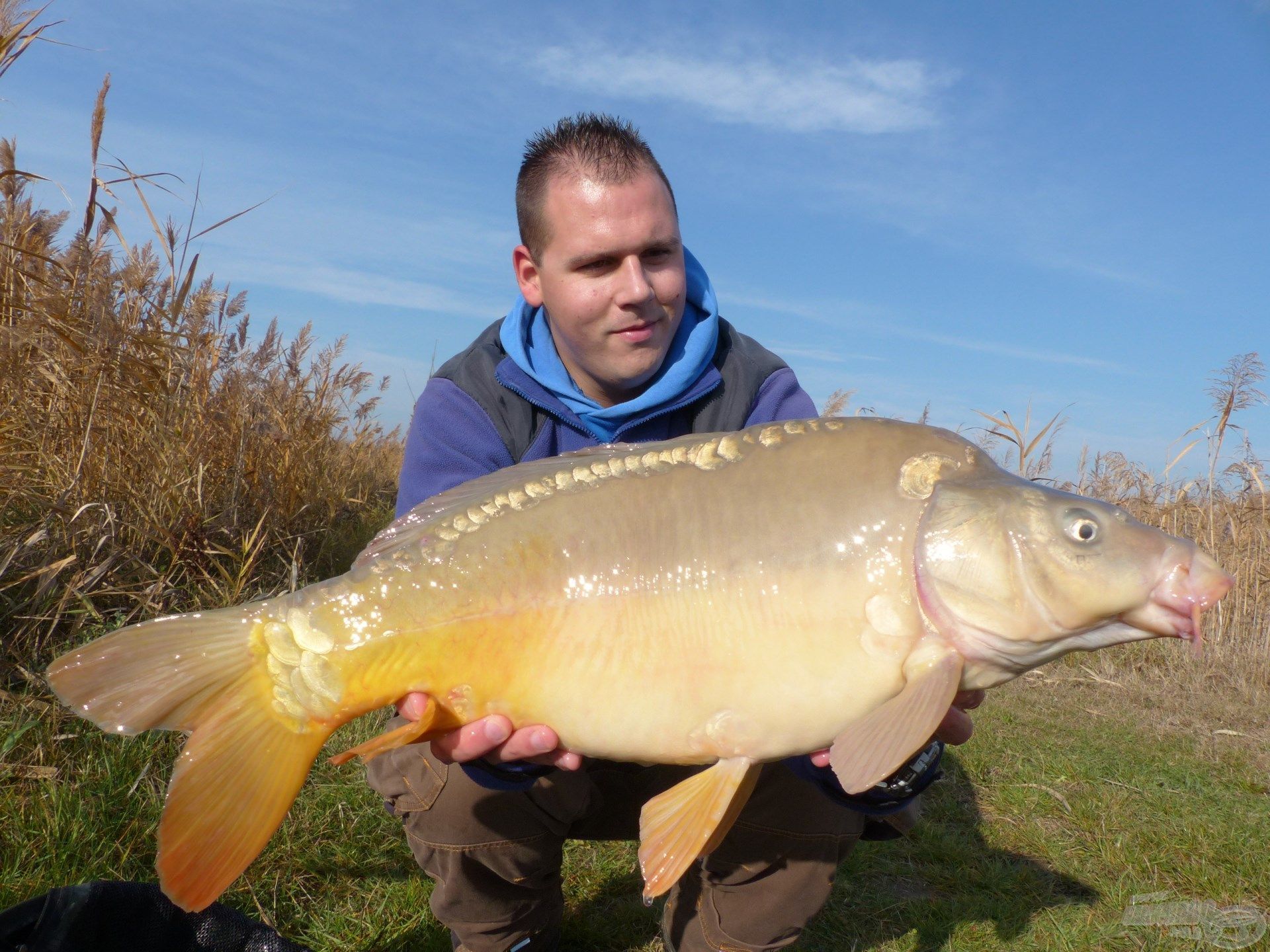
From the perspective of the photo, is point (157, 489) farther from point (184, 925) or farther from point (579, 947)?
point (579, 947)

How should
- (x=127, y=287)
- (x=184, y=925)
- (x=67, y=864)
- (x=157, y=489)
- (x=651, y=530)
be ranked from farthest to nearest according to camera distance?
(x=127, y=287) → (x=157, y=489) → (x=67, y=864) → (x=184, y=925) → (x=651, y=530)

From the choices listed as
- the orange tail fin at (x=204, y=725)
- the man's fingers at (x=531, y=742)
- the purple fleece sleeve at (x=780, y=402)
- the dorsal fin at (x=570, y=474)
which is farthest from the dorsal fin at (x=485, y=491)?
the purple fleece sleeve at (x=780, y=402)

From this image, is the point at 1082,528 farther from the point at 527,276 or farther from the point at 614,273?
the point at 527,276

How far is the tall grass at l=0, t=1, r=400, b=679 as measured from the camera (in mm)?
2531

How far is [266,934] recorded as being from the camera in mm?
1790

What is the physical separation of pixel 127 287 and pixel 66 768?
186cm

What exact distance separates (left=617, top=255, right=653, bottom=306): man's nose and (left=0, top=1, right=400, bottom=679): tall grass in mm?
1491

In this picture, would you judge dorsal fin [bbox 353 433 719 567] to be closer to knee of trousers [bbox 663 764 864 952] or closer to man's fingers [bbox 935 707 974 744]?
man's fingers [bbox 935 707 974 744]

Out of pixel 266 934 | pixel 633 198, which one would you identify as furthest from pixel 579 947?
pixel 633 198

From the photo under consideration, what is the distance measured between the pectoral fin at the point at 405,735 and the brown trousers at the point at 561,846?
0.52 m

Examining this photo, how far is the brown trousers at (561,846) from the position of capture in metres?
1.97

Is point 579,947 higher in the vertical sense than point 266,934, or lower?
lower

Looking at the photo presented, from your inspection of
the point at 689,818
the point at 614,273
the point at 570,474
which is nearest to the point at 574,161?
the point at 614,273

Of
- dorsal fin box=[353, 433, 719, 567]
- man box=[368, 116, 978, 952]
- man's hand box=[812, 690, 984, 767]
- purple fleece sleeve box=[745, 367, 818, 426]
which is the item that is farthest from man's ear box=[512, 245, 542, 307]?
man's hand box=[812, 690, 984, 767]
